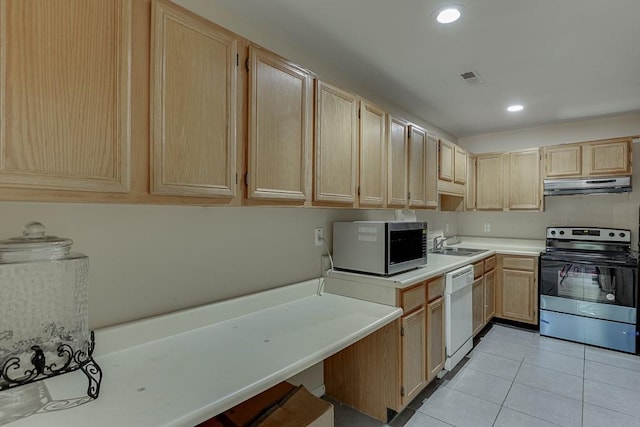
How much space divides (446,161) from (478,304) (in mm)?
1522

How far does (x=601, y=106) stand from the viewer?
3266 millimetres

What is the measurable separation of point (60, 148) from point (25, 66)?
0.23 meters

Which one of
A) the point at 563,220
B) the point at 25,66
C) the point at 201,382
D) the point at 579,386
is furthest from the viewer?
the point at 563,220

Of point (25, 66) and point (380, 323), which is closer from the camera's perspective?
point (25, 66)

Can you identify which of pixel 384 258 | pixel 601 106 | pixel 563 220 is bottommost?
pixel 384 258

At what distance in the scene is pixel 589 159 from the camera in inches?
139

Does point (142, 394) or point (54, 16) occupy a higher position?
point (54, 16)

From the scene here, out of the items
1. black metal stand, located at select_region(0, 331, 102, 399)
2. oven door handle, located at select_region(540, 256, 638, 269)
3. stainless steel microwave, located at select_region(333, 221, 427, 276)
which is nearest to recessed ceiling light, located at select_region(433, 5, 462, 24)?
stainless steel microwave, located at select_region(333, 221, 427, 276)

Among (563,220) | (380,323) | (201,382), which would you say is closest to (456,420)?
(380,323)

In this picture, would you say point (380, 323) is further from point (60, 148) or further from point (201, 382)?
point (60, 148)

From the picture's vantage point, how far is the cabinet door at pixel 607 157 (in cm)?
336

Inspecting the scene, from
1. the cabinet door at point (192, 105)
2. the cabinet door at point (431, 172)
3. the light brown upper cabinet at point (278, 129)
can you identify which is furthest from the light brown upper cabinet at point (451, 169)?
the cabinet door at point (192, 105)

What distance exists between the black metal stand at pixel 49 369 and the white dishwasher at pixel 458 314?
2305 mm

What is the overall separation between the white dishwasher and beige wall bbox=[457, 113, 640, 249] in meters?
1.83
